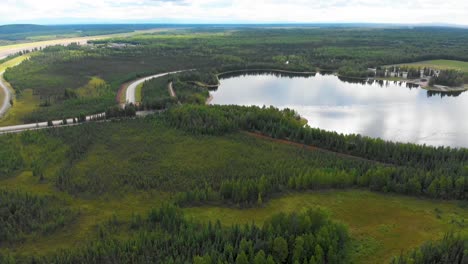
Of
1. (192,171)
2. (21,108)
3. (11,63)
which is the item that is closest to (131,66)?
(11,63)

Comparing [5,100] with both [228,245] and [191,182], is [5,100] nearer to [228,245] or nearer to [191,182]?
[191,182]

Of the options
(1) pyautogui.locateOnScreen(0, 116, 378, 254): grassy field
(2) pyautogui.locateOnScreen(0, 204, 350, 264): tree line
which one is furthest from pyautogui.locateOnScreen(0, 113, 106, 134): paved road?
(2) pyautogui.locateOnScreen(0, 204, 350, 264): tree line

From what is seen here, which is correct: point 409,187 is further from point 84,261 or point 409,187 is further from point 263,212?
point 84,261

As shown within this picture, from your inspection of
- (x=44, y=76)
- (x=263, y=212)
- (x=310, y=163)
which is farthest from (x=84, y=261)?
Result: (x=44, y=76)

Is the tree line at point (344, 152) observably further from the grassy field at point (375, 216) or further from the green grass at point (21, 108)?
the green grass at point (21, 108)

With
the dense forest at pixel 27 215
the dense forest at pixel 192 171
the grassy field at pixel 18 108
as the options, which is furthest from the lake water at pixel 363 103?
the dense forest at pixel 27 215
